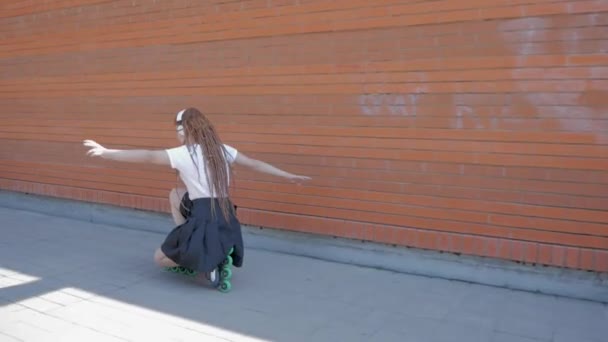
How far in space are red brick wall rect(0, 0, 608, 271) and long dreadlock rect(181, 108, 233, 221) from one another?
3.54ft

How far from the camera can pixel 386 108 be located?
5.00 meters

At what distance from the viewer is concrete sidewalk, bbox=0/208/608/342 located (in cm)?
382

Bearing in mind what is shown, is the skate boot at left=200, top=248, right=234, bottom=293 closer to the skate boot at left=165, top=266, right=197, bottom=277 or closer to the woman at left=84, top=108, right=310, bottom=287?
the woman at left=84, top=108, right=310, bottom=287

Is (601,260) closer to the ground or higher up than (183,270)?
higher up

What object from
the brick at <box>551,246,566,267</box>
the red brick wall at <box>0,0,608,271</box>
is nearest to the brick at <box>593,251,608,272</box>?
the red brick wall at <box>0,0,608,271</box>

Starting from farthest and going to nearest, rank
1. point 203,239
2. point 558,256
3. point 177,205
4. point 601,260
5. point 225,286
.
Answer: point 177,205 < point 225,286 < point 203,239 < point 558,256 < point 601,260

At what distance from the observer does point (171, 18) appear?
20.9 feet

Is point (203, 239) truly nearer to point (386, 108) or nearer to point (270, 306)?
point (270, 306)

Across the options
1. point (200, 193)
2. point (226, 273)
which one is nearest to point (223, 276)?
point (226, 273)

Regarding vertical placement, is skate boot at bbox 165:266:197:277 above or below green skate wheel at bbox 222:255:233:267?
below

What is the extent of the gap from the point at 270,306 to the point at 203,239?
71 centimetres

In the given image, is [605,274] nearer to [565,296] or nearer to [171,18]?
A: [565,296]

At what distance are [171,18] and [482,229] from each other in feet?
12.7

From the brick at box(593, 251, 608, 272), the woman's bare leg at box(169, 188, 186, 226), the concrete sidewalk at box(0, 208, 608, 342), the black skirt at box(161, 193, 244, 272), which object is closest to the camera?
the concrete sidewalk at box(0, 208, 608, 342)
